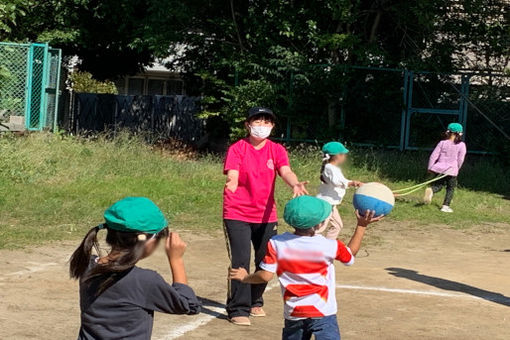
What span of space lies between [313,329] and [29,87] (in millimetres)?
15860

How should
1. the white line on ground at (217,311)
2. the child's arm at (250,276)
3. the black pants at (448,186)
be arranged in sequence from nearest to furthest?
1. the child's arm at (250,276)
2. the white line on ground at (217,311)
3. the black pants at (448,186)

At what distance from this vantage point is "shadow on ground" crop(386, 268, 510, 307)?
31.1ft

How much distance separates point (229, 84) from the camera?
2348 cm

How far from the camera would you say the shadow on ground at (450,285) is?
9.49m

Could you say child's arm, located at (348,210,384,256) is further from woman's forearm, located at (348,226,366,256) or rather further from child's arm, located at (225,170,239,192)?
child's arm, located at (225,170,239,192)

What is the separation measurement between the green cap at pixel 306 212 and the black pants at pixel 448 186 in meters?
10.8

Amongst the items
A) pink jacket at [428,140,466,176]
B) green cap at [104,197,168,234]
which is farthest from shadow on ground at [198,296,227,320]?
pink jacket at [428,140,466,176]

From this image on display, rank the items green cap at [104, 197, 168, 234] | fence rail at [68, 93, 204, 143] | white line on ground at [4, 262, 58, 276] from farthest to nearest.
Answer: fence rail at [68, 93, 204, 143]
white line on ground at [4, 262, 58, 276]
green cap at [104, 197, 168, 234]

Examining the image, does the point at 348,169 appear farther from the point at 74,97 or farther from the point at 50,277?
the point at 74,97

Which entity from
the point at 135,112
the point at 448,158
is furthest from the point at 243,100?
the point at 135,112

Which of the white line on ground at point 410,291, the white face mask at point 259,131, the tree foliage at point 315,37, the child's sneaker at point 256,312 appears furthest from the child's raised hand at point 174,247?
the tree foliage at point 315,37

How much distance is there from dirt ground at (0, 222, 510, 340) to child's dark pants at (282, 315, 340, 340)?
2.11 metres

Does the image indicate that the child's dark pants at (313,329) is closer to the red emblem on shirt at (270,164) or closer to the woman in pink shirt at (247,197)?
the woman in pink shirt at (247,197)

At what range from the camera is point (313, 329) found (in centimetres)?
554
